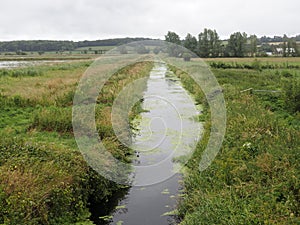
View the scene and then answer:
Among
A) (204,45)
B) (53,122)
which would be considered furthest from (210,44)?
(53,122)

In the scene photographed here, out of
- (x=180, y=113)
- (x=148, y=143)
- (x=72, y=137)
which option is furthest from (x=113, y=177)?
(x=180, y=113)

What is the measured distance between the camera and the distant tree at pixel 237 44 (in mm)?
78750

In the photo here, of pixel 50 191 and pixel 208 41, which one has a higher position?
pixel 208 41

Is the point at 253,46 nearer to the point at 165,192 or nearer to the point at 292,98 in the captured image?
the point at 292,98

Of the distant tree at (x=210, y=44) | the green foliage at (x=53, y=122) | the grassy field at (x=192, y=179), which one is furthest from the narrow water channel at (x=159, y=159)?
the distant tree at (x=210, y=44)

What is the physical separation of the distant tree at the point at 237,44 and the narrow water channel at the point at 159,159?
203ft

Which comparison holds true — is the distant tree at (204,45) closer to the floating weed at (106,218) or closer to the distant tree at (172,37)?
the distant tree at (172,37)

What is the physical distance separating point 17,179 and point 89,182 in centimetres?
205

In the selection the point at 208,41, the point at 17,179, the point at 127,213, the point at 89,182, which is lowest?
the point at 127,213

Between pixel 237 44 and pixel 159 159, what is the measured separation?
240 feet

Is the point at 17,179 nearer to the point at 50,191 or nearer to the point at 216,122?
the point at 50,191

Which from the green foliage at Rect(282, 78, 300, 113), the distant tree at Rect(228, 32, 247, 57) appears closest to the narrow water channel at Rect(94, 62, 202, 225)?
the green foliage at Rect(282, 78, 300, 113)

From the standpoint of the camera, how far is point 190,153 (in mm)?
11258

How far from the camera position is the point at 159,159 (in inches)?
454
